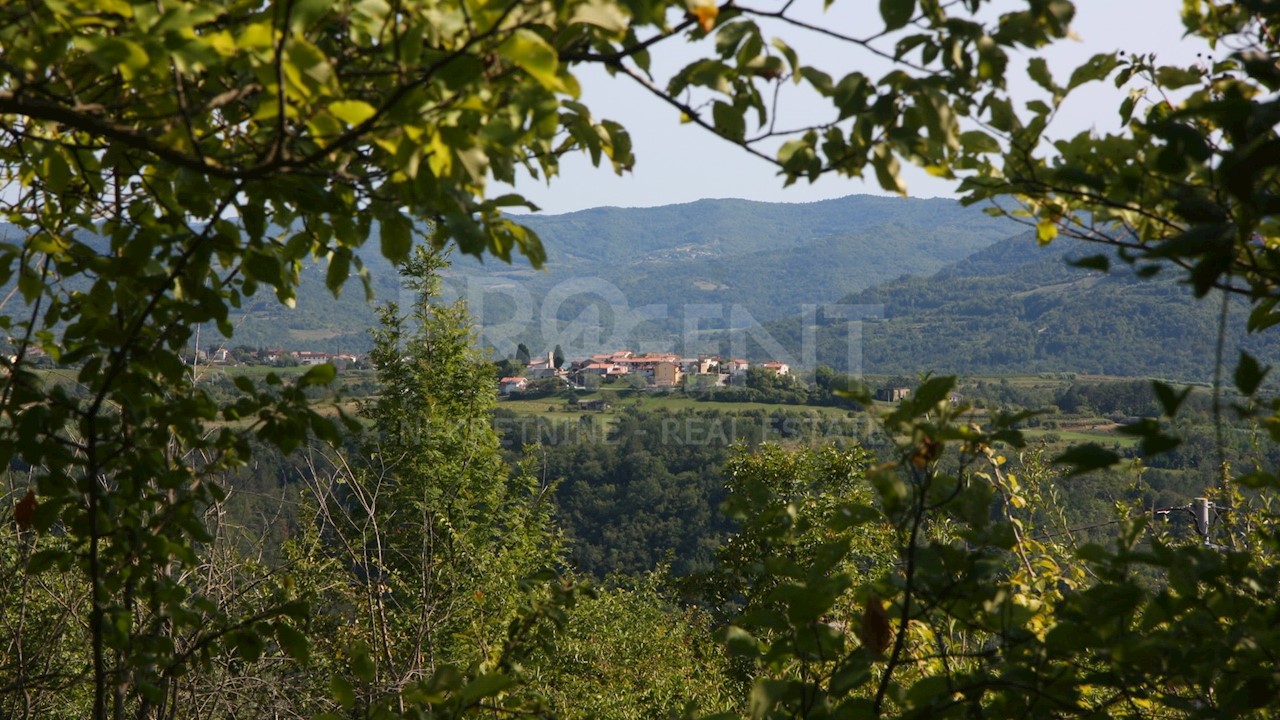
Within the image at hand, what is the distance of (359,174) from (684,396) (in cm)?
4535

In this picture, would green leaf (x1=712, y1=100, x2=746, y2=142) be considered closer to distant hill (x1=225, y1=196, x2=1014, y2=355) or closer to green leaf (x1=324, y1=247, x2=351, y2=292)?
green leaf (x1=324, y1=247, x2=351, y2=292)

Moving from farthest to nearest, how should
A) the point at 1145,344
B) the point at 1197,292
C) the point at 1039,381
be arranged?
the point at 1145,344 < the point at 1039,381 < the point at 1197,292

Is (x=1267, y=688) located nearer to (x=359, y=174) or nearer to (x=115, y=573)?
(x=359, y=174)

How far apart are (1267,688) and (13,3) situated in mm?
1444

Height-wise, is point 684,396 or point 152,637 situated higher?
point 152,637

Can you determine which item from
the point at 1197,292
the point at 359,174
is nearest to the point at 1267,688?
the point at 1197,292

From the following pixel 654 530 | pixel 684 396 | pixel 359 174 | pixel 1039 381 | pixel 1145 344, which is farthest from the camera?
pixel 1145 344

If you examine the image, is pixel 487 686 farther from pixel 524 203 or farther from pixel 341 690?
pixel 524 203

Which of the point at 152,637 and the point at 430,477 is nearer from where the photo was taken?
the point at 152,637

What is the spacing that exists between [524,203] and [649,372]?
49.1 m

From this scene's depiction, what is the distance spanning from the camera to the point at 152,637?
134 cm

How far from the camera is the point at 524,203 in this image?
112 cm

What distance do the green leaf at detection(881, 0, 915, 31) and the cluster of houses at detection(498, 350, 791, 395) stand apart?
44.0 m

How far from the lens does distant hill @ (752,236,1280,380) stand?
55.8 metres
